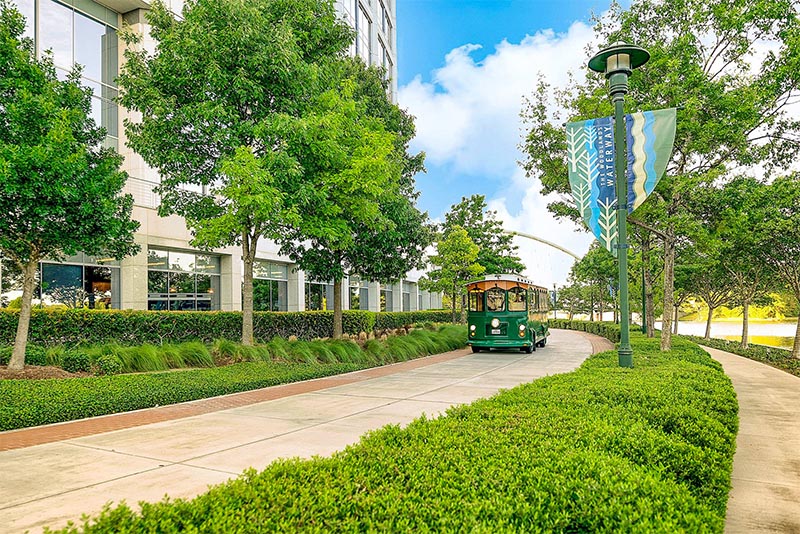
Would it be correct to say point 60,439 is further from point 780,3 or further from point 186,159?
point 780,3

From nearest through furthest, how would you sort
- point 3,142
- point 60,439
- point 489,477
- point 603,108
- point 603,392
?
point 489,477
point 603,392
point 60,439
point 3,142
point 603,108

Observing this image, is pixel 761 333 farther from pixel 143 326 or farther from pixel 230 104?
pixel 143 326

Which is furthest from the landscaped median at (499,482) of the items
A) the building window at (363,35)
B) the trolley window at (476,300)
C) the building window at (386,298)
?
the building window at (363,35)

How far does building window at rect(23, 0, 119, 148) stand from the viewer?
17.3 meters

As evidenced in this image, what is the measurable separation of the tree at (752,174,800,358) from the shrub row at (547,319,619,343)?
24.4 ft

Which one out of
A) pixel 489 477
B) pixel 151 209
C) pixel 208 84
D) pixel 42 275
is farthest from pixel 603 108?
pixel 42 275

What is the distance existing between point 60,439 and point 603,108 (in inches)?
569

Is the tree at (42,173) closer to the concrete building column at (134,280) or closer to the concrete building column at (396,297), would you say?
the concrete building column at (134,280)

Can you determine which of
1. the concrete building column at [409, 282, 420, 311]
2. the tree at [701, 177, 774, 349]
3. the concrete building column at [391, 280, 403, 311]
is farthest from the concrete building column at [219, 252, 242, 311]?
the concrete building column at [409, 282, 420, 311]

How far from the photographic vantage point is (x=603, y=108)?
15.1 meters

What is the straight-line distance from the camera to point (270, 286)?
27.0 m

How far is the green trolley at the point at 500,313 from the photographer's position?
2144 centimetres

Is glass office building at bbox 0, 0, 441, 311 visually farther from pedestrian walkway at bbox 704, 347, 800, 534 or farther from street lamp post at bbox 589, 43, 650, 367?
pedestrian walkway at bbox 704, 347, 800, 534

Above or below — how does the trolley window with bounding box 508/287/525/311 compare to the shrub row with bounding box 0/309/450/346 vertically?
above
